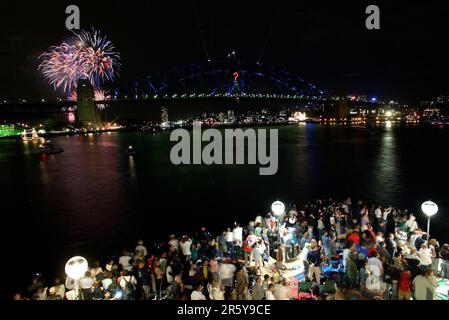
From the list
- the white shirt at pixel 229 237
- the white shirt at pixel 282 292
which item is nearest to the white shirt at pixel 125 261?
the white shirt at pixel 229 237

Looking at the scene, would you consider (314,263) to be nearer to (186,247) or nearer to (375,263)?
(375,263)

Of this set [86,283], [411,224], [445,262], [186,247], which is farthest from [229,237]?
[411,224]

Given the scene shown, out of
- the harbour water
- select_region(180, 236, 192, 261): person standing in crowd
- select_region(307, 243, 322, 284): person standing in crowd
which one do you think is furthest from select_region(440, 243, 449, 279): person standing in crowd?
the harbour water

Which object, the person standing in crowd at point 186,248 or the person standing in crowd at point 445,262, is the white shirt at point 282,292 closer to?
the person standing in crowd at point 186,248
